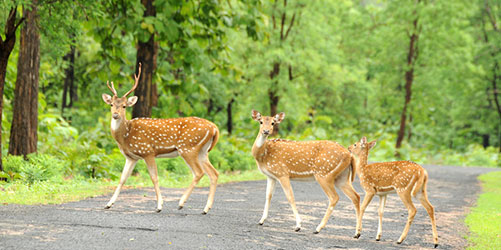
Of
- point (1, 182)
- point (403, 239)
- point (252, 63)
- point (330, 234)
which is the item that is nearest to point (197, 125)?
point (330, 234)

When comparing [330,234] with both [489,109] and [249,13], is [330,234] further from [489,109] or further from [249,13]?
[489,109]

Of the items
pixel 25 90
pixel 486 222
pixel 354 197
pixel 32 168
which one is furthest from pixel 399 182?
pixel 25 90

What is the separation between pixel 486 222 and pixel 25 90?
10.6 m

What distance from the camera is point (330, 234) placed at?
8.76 metres

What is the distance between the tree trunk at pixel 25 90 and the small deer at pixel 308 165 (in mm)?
7566

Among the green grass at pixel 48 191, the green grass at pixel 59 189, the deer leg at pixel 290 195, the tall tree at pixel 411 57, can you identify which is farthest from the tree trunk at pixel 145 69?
the tall tree at pixel 411 57

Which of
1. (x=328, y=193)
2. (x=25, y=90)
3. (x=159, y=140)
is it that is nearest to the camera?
(x=328, y=193)

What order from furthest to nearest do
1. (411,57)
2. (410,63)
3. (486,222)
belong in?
(410,63)
(411,57)
(486,222)

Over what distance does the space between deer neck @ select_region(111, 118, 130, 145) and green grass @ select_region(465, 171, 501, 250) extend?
5.47 m

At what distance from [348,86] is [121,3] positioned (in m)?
23.5

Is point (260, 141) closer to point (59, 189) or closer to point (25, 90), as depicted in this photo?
point (59, 189)

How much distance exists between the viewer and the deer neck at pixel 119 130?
871cm

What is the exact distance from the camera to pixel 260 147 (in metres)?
8.59

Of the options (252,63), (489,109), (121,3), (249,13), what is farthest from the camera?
(489,109)
